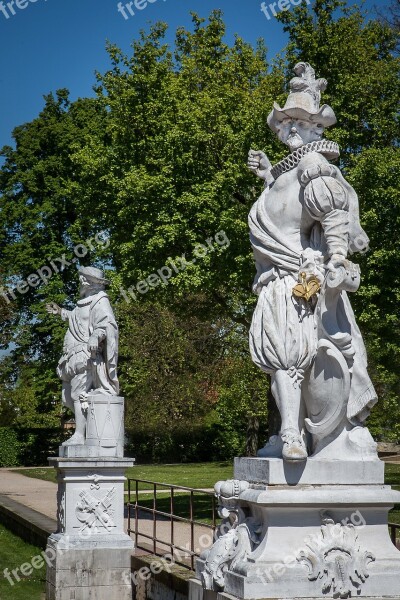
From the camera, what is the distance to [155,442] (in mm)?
42219

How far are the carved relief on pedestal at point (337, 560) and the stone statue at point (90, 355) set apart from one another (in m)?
7.54

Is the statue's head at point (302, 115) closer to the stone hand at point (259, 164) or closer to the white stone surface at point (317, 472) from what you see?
the stone hand at point (259, 164)

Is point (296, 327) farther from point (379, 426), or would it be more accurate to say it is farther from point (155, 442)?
point (155, 442)

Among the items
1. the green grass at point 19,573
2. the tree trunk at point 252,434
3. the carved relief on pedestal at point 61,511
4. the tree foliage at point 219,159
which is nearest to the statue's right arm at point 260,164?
the carved relief on pedestal at point 61,511

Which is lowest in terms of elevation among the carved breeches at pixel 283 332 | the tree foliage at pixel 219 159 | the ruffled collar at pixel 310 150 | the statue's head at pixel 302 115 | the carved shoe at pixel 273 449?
the carved shoe at pixel 273 449

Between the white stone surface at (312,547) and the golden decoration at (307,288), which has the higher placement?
the golden decoration at (307,288)

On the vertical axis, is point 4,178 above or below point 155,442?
above

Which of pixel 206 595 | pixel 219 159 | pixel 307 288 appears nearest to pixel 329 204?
pixel 307 288

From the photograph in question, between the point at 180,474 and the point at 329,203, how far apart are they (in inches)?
1031

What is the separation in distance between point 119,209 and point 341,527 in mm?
18022

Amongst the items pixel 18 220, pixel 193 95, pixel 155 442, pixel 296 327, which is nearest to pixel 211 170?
pixel 193 95

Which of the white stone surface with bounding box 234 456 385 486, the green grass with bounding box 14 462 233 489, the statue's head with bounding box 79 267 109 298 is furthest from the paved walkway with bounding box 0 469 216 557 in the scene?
the white stone surface with bounding box 234 456 385 486

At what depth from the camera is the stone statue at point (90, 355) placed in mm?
13062

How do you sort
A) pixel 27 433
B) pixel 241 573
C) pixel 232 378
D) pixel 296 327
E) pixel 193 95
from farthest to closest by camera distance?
pixel 27 433
pixel 232 378
pixel 193 95
pixel 296 327
pixel 241 573
